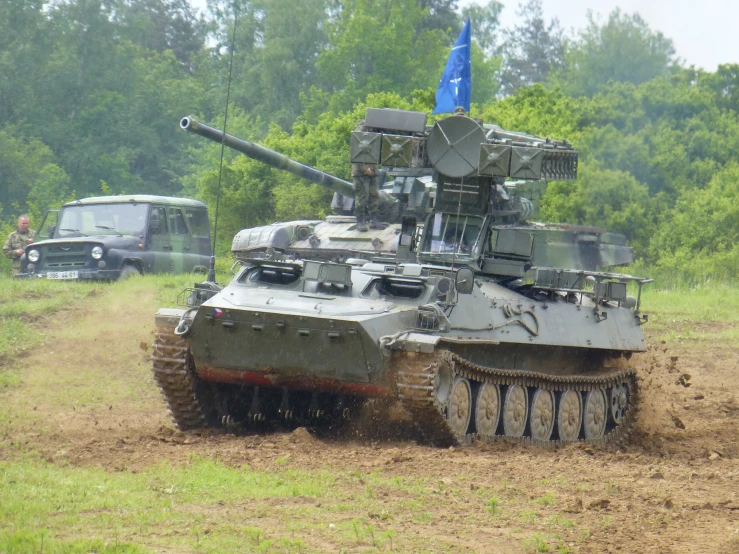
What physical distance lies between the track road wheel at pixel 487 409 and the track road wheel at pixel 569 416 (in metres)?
1.31

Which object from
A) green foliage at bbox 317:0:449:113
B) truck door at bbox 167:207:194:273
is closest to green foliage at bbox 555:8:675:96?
green foliage at bbox 317:0:449:113

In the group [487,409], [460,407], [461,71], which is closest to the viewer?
[460,407]

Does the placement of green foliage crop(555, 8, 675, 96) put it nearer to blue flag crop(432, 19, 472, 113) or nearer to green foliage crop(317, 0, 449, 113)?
green foliage crop(317, 0, 449, 113)

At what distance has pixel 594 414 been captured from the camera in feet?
46.6

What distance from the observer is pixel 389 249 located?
44.9ft

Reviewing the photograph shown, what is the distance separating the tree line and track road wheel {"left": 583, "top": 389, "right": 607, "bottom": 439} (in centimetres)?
1330

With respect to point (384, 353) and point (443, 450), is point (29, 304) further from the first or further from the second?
point (443, 450)

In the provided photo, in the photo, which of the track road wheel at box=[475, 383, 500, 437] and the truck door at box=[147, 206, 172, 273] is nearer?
the track road wheel at box=[475, 383, 500, 437]

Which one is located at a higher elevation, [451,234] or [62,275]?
[451,234]

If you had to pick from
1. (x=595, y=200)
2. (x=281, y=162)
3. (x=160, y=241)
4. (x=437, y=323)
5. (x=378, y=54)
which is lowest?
(x=160, y=241)

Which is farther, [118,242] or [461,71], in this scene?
[118,242]

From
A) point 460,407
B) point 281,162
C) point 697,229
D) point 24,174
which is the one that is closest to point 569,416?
point 460,407

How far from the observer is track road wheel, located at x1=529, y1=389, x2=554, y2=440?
42.0ft

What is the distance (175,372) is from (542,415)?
12.5ft
